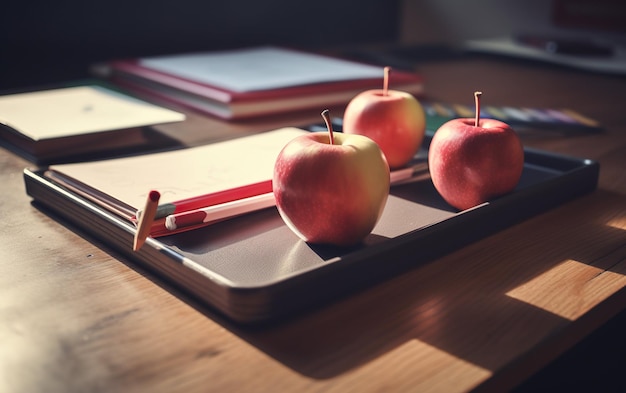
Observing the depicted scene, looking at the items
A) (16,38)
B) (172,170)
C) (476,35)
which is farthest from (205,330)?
(476,35)

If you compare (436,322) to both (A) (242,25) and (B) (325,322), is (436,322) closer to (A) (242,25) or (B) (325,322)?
(B) (325,322)

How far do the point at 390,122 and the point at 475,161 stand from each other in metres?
0.16

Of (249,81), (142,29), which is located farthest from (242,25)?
(249,81)

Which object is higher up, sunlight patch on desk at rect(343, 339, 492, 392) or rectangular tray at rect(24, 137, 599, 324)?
rectangular tray at rect(24, 137, 599, 324)

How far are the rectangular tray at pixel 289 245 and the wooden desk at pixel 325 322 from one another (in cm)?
1

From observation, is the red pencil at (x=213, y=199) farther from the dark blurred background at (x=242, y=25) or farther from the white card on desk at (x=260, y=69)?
the dark blurred background at (x=242, y=25)

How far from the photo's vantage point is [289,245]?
610mm

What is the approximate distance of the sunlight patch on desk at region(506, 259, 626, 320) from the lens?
53 cm

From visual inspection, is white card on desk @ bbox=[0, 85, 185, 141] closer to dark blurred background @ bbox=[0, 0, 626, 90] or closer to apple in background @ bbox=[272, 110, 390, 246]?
dark blurred background @ bbox=[0, 0, 626, 90]

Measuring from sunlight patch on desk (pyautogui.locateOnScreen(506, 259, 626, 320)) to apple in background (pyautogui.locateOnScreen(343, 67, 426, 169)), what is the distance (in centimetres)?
26

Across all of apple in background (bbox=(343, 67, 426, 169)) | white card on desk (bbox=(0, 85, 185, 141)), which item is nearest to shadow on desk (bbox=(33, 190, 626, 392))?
apple in background (bbox=(343, 67, 426, 169))

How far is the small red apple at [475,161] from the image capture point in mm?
663

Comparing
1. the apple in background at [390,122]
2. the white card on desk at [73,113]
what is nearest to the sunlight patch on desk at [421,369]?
the apple in background at [390,122]

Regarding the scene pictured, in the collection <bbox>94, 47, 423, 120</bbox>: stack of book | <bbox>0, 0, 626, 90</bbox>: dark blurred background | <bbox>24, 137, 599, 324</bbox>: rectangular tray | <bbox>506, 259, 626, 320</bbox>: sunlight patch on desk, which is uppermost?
<bbox>0, 0, 626, 90</bbox>: dark blurred background
